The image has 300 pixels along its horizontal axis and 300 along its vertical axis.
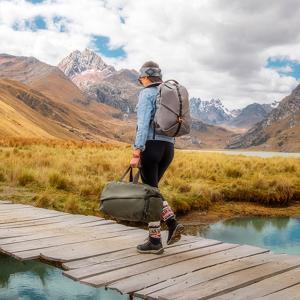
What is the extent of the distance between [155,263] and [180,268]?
342 millimetres

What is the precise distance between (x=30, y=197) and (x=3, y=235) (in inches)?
230

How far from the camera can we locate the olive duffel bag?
5.58 meters

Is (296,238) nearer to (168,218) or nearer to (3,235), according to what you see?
(168,218)

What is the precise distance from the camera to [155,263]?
5.52 m

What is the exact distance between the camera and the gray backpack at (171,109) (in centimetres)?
556

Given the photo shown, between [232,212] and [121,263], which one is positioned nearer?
[121,263]

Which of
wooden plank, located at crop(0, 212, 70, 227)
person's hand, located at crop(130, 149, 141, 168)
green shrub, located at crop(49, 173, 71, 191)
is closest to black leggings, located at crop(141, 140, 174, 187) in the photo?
person's hand, located at crop(130, 149, 141, 168)

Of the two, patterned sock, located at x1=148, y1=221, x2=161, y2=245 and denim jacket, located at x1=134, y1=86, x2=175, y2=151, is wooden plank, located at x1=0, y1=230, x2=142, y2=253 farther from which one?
denim jacket, located at x1=134, y1=86, x2=175, y2=151

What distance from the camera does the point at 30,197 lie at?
41.8 ft

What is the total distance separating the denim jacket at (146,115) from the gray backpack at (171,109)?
0.11 m

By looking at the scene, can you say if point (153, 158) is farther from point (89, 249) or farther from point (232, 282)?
point (232, 282)

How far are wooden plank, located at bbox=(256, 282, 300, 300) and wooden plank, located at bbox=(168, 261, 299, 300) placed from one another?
379 mm

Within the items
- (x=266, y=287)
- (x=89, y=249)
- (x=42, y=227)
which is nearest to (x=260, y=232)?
(x=42, y=227)

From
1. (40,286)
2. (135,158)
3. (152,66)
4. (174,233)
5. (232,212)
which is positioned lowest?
(40,286)
